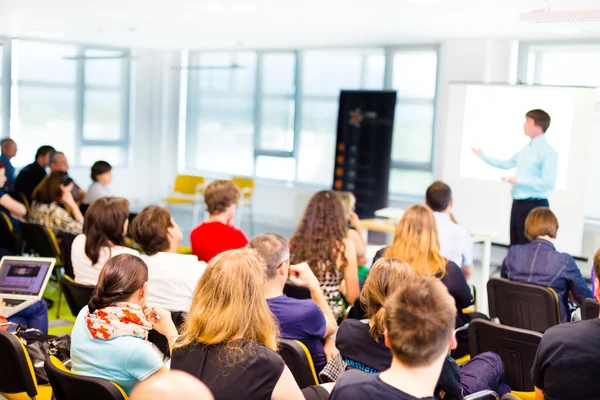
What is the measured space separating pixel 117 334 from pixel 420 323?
3.63 ft

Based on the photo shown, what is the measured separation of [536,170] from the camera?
650 cm

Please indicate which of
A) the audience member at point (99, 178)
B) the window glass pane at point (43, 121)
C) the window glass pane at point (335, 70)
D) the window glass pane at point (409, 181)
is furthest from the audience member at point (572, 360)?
the window glass pane at point (43, 121)

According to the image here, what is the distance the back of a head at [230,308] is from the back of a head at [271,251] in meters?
0.70

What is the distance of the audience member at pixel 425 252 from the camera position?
3.62 m

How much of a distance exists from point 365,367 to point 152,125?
33.1 ft

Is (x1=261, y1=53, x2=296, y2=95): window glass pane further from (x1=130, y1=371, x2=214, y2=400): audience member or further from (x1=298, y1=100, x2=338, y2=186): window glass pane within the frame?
(x1=130, y1=371, x2=214, y2=400): audience member

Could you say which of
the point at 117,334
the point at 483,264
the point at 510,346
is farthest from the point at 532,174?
the point at 117,334

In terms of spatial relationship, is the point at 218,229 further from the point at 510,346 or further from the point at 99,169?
the point at 99,169

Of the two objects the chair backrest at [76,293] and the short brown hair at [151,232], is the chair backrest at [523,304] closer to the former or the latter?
the short brown hair at [151,232]

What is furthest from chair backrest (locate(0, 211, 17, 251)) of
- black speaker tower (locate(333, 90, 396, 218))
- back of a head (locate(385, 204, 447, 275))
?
black speaker tower (locate(333, 90, 396, 218))

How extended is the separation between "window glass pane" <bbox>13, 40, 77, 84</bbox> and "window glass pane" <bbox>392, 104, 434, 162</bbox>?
17.5 ft

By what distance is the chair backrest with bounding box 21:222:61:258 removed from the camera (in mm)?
5387

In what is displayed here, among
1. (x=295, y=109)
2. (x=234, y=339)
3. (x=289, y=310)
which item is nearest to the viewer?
(x=234, y=339)

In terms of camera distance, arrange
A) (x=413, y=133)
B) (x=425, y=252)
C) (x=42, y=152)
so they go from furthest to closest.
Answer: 1. (x=413, y=133)
2. (x=42, y=152)
3. (x=425, y=252)
